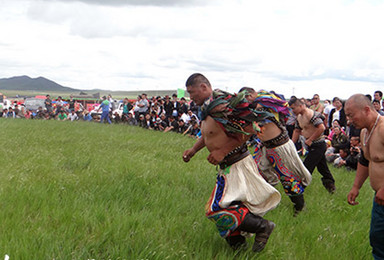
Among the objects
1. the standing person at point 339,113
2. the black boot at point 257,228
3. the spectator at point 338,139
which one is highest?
the standing person at point 339,113

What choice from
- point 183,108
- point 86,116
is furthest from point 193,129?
point 86,116

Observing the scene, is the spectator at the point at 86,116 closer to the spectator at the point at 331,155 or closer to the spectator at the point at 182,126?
the spectator at the point at 182,126

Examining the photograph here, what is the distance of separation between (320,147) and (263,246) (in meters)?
3.71

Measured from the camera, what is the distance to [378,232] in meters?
3.53

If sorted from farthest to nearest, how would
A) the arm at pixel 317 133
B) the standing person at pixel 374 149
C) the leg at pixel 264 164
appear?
the arm at pixel 317 133
the leg at pixel 264 164
the standing person at pixel 374 149

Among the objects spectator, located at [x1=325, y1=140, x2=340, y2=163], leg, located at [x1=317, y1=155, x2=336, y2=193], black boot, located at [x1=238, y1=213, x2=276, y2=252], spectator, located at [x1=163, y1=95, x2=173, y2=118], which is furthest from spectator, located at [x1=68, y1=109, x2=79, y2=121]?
black boot, located at [x1=238, y1=213, x2=276, y2=252]

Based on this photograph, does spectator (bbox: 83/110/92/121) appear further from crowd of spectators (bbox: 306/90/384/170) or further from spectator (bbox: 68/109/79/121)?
crowd of spectators (bbox: 306/90/384/170)

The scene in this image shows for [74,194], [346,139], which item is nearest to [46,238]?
[74,194]

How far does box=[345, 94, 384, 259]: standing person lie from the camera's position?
3.52 metres

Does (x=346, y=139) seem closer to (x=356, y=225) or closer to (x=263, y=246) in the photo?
(x=356, y=225)

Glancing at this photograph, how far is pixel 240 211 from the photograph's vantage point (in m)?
3.81

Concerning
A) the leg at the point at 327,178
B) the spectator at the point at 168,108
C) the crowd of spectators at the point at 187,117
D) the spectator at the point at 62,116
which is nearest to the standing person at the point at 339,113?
the crowd of spectators at the point at 187,117

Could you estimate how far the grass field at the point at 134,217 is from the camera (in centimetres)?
366

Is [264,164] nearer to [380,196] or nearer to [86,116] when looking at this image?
[380,196]
